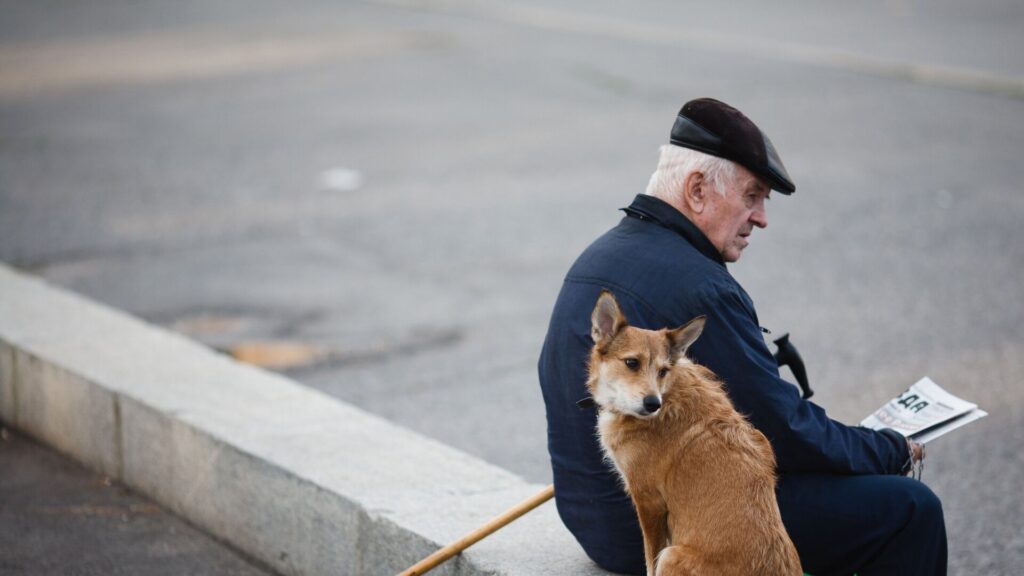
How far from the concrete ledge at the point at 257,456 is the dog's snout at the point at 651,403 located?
36.0 inches

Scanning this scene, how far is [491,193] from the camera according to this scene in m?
9.71

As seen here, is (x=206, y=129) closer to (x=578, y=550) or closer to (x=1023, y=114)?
(x=1023, y=114)

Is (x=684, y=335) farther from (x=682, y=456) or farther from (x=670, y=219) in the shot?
(x=670, y=219)

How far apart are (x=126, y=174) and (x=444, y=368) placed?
4736 millimetres

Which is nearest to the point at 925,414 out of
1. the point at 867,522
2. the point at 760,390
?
the point at 867,522

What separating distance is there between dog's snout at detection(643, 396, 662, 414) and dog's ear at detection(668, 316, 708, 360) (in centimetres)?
13

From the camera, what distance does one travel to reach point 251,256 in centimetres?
826

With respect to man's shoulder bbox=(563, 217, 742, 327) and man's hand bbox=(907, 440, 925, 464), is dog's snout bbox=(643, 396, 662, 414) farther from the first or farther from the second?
man's hand bbox=(907, 440, 925, 464)

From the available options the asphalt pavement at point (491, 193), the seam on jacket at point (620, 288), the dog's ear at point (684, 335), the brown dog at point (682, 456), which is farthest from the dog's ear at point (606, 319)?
the asphalt pavement at point (491, 193)

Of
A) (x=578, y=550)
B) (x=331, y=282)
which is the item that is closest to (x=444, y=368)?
(x=331, y=282)

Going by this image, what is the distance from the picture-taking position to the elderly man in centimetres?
318

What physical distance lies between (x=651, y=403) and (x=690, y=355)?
1.21ft

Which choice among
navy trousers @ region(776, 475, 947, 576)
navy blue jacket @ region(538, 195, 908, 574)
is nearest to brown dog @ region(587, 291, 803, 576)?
navy blue jacket @ region(538, 195, 908, 574)

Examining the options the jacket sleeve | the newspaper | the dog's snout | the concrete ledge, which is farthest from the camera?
the concrete ledge
